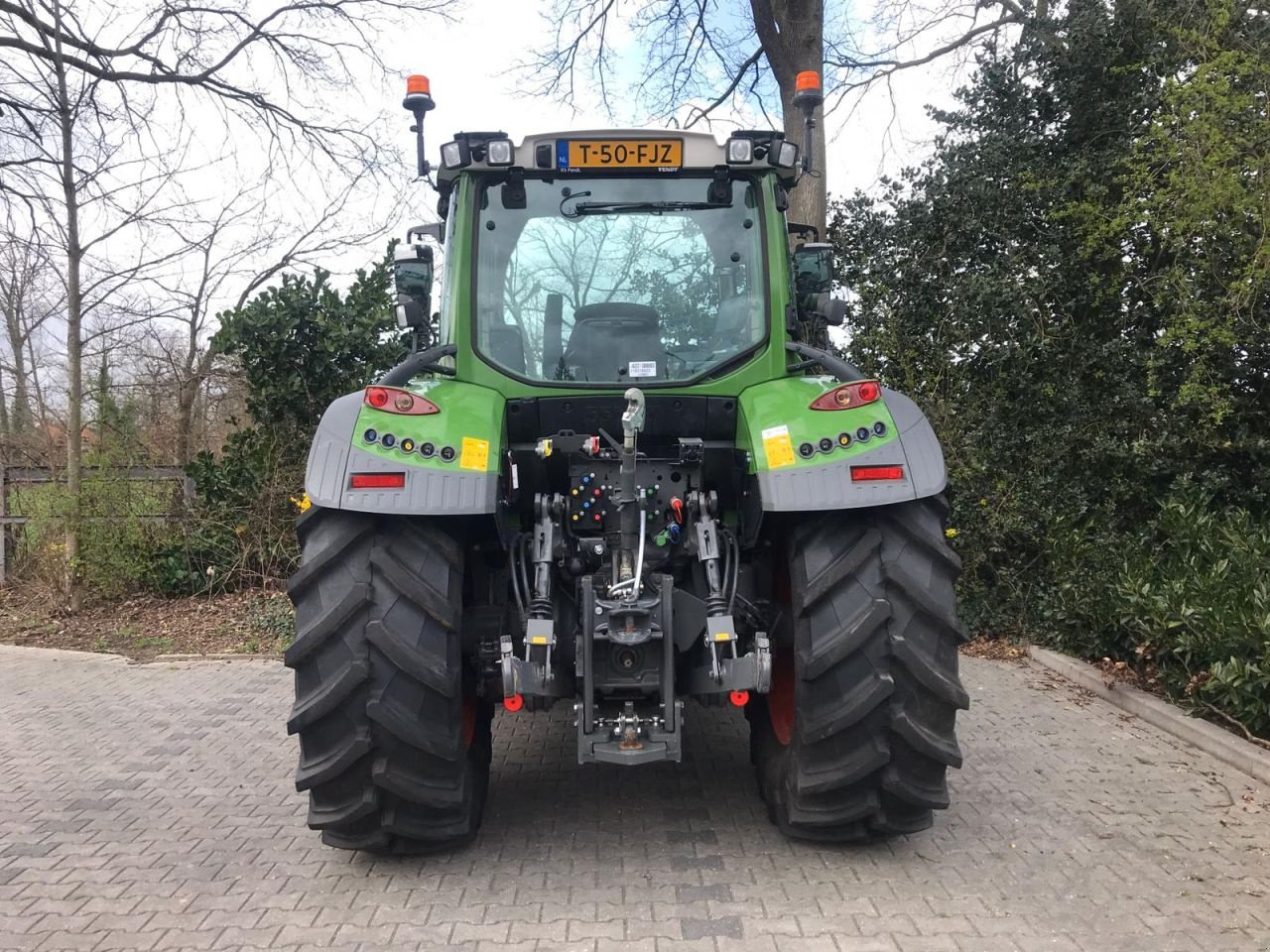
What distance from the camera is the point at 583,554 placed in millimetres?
3479

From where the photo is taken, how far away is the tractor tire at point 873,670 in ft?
10.0

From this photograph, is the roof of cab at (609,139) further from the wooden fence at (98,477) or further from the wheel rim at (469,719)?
the wooden fence at (98,477)

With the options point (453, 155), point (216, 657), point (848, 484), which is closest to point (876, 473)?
point (848, 484)

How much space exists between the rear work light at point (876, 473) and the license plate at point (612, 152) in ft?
4.83

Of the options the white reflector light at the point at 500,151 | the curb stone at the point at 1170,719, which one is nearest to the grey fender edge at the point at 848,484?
the white reflector light at the point at 500,151

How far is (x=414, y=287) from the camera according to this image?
4133mm

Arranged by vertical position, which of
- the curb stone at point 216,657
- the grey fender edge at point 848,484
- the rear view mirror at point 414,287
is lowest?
the curb stone at point 216,657

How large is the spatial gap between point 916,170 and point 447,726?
6.79 meters

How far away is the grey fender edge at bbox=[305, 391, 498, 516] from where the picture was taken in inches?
120

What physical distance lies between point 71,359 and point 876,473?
24.6 ft

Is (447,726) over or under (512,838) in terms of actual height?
over

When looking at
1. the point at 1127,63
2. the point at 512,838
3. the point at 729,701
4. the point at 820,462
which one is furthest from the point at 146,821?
the point at 1127,63

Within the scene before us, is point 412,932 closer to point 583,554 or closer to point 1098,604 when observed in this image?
point 583,554

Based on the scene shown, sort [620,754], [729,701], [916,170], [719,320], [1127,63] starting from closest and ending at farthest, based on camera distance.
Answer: [620,754] → [729,701] → [719,320] → [1127,63] → [916,170]
